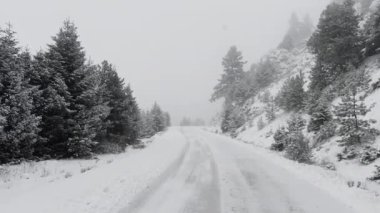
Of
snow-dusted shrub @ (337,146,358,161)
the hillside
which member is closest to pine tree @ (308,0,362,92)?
the hillside

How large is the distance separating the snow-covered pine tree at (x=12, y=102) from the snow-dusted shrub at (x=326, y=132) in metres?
15.9

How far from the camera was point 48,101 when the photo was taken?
14719mm

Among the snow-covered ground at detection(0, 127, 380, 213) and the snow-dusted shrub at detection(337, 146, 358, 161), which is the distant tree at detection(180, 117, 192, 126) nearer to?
the snow-dusted shrub at detection(337, 146, 358, 161)

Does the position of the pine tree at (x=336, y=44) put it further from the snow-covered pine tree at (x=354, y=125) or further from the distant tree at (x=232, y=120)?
the distant tree at (x=232, y=120)

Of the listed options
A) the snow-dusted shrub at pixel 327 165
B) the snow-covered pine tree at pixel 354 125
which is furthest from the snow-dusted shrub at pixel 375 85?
the snow-dusted shrub at pixel 327 165

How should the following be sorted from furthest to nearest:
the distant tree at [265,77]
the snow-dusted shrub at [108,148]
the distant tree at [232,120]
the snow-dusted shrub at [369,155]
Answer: the distant tree at [265,77], the distant tree at [232,120], the snow-dusted shrub at [108,148], the snow-dusted shrub at [369,155]

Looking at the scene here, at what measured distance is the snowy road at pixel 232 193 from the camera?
23.2ft

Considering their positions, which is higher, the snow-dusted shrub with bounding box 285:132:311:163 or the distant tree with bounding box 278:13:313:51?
the distant tree with bounding box 278:13:313:51

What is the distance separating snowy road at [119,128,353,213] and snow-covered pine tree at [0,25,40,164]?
642 centimetres

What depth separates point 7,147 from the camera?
40.7 ft

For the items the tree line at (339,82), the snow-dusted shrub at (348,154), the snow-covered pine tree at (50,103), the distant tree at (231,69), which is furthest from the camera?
the distant tree at (231,69)

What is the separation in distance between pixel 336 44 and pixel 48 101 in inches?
827

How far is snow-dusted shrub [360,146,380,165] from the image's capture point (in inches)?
501

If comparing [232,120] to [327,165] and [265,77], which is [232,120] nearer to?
[265,77]
